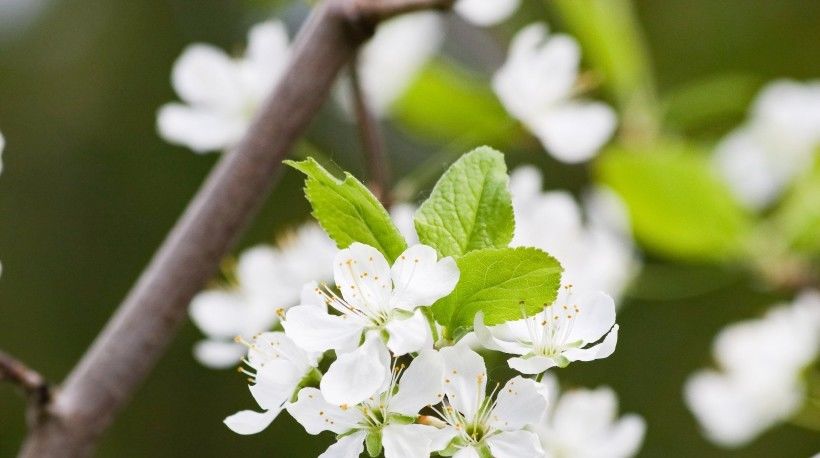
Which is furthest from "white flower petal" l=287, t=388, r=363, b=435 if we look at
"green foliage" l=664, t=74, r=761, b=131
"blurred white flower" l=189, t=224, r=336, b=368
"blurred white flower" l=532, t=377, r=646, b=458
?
"green foliage" l=664, t=74, r=761, b=131

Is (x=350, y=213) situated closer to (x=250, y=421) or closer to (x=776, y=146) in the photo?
(x=250, y=421)

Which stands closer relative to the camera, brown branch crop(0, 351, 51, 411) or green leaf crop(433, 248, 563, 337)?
green leaf crop(433, 248, 563, 337)

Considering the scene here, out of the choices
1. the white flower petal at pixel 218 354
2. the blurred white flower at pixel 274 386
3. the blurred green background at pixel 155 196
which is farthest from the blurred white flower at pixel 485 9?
the blurred green background at pixel 155 196

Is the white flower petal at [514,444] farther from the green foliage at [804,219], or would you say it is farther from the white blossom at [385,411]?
the green foliage at [804,219]

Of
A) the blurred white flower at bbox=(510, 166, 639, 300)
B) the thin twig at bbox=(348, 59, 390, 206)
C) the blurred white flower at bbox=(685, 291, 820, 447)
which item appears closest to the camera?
the thin twig at bbox=(348, 59, 390, 206)

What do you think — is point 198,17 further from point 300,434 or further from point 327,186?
point 327,186

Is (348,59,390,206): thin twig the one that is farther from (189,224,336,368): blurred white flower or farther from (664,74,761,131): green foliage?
(664,74,761,131): green foliage
